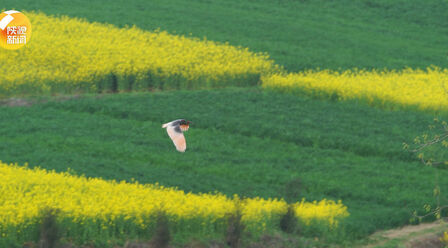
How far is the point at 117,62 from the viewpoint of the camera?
32.6 metres

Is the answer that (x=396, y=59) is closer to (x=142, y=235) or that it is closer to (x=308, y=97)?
(x=308, y=97)

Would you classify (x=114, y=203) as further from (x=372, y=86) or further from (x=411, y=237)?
(x=372, y=86)

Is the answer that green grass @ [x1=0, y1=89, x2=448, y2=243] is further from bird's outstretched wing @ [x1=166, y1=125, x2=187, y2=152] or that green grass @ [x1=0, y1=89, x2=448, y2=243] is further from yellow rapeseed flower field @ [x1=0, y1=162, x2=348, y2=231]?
bird's outstretched wing @ [x1=166, y1=125, x2=187, y2=152]

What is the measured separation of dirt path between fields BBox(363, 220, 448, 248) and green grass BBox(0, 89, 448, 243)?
272 millimetres

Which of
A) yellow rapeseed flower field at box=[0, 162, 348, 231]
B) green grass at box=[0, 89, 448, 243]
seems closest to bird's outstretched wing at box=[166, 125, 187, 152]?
yellow rapeseed flower field at box=[0, 162, 348, 231]

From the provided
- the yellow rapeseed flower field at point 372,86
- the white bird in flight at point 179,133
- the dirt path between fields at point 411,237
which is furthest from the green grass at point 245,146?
the white bird in flight at point 179,133

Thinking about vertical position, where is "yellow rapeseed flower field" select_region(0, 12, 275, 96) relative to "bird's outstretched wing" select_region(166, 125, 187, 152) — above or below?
below

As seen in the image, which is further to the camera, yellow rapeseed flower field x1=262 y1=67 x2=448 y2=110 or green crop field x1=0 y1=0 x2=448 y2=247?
yellow rapeseed flower field x1=262 y1=67 x2=448 y2=110

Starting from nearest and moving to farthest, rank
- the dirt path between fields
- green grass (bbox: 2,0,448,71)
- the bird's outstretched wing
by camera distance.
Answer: the bird's outstretched wing < the dirt path between fields < green grass (bbox: 2,0,448,71)

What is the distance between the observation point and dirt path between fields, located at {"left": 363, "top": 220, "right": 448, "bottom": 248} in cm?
1781

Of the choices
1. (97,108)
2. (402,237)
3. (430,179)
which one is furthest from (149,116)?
(402,237)

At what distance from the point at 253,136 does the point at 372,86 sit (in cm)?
768

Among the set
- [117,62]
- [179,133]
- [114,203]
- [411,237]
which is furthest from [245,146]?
[179,133]

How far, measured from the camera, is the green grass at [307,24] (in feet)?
127
